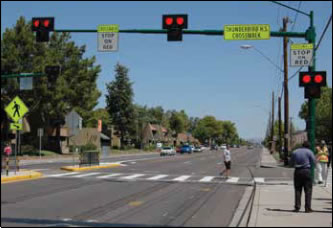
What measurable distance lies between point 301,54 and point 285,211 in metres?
8.77

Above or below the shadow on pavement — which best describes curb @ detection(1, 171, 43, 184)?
below

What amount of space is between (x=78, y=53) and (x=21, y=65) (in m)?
11.1

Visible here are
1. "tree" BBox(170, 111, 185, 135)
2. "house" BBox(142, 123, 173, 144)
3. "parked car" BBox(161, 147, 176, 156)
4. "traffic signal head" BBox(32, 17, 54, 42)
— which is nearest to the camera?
"traffic signal head" BBox(32, 17, 54, 42)

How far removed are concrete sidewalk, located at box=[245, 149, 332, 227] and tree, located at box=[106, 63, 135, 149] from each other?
254 ft

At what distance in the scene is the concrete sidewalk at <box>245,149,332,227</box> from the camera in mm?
10352

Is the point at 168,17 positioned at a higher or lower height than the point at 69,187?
higher

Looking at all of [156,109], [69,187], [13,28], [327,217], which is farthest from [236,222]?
[156,109]

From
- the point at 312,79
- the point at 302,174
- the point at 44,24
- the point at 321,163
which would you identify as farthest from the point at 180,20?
the point at 302,174

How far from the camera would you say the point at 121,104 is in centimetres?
9394

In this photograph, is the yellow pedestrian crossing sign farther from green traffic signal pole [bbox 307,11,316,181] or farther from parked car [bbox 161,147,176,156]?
parked car [bbox 161,147,176,156]

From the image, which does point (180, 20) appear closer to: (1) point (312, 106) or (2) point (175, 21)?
(2) point (175, 21)

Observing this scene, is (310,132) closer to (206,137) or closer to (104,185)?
(104,185)

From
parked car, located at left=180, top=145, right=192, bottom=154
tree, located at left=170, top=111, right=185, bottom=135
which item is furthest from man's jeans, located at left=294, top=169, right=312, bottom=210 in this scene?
tree, located at left=170, top=111, right=185, bottom=135

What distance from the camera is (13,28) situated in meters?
53.3
